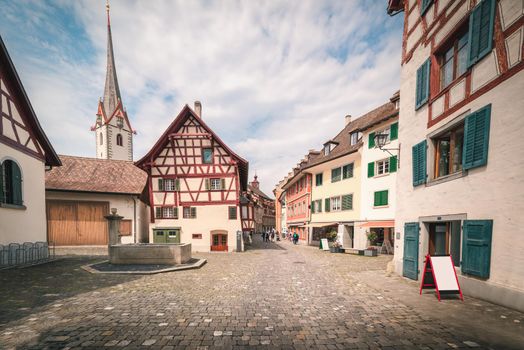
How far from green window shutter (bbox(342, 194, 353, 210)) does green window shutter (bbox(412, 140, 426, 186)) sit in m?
10.6

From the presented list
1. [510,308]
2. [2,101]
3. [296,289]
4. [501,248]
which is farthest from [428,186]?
[2,101]

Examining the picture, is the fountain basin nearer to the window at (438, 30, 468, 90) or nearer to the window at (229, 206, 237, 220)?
the window at (229, 206, 237, 220)

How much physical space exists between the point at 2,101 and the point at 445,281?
18169 mm

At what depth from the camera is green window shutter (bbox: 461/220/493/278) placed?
547 centimetres

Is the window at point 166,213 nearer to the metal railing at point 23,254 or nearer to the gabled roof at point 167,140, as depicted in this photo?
the gabled roof at point 167,140

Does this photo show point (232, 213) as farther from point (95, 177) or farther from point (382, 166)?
point (95, 177)

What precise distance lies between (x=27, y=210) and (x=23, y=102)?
5420 mm

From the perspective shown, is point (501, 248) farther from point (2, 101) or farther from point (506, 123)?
point (2, 101)

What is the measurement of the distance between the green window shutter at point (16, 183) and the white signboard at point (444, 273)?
17.1 m

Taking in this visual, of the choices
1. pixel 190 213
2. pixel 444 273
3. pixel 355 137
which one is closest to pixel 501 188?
pixel 444 273

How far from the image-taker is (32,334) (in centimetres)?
394

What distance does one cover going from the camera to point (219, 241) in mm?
17047

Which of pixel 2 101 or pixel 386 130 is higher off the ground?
pixel 386 130

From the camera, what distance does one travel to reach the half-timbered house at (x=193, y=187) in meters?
17.0
